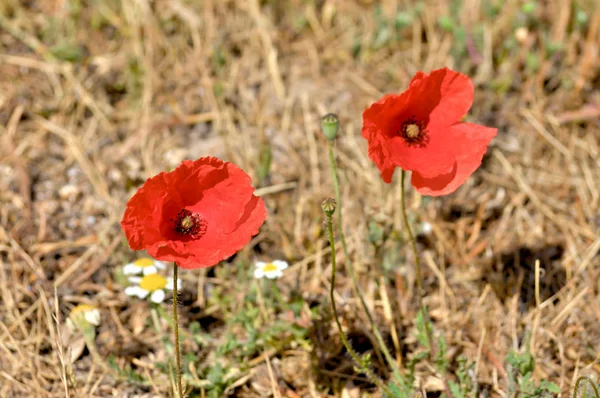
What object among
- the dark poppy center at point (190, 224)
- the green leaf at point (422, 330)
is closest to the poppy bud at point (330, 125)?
the dark poppy center at point (190, 224)

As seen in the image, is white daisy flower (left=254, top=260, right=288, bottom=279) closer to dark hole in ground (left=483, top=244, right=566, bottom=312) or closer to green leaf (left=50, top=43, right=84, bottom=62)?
dark hole in ground (left=483, top=244, right=566, bottom=312)

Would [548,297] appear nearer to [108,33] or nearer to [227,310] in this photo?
[227,310]

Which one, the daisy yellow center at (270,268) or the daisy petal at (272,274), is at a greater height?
the daisy yellow center at (270,268)

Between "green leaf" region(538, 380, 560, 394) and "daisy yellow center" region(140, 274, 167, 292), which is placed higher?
"daisy yellow center" region(140, 274, 167, 292)

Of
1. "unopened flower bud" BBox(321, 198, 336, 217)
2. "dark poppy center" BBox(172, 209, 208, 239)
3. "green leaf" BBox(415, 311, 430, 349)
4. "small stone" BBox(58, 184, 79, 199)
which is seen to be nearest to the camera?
"unopened flower bud" BBox(321, 198, 336, 217)

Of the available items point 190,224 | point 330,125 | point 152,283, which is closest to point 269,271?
point 152,283

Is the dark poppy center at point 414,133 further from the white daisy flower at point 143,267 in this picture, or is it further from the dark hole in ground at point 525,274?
the white daisy flower at point 143,267

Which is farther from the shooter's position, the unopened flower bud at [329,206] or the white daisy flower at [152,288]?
the white daisy flower at [152,288]

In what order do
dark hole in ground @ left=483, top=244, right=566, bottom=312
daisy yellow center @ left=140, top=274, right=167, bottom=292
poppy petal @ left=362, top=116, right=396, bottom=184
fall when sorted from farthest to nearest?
dark hole in ground @ left=483, top=244, right=566, bottom=312 < daisy yellow center @ left=140, top=274, right=167, bottom=292 < poppy petal @ left=362, top=116, right=396, bottom=184

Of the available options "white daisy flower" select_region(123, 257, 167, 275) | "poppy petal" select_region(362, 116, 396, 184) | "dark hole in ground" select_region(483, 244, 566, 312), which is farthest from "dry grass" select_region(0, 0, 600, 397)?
"poppy petal" select_region(362, 116, 396, 184)
